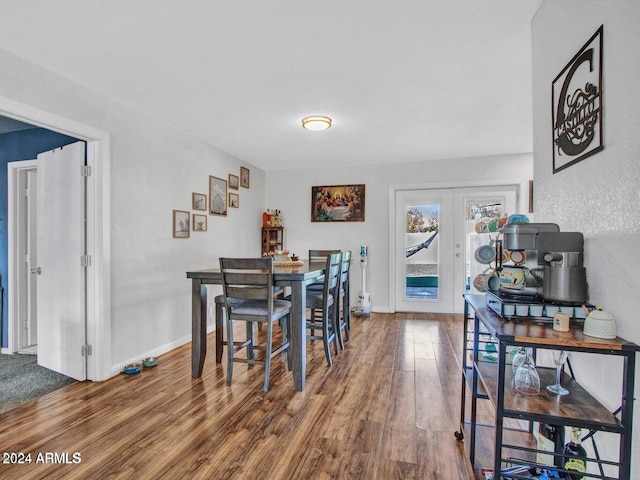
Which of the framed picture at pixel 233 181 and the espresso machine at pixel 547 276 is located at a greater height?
the framed picture at pixel 233 181

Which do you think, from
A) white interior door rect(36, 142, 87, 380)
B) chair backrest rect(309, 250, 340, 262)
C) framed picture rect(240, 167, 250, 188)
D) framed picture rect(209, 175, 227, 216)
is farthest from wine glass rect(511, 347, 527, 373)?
framed picture rect(240, 167, 250, 188)

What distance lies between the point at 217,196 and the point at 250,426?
2.98 m

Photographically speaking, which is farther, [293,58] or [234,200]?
[234,200]

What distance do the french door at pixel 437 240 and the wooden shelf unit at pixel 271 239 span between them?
1.89m

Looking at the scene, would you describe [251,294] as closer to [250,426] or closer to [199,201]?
[250,426]

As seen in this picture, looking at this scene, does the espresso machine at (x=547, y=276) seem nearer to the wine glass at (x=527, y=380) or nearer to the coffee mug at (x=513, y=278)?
the coffee mug at (x=513, y=278)

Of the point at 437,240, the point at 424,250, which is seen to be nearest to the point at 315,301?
the point at 424,250

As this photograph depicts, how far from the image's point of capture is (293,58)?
7.30ft

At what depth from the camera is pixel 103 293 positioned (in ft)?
9.01

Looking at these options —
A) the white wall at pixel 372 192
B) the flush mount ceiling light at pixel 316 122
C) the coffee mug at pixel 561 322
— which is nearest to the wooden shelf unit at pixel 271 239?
the white wall at pixel 372 192

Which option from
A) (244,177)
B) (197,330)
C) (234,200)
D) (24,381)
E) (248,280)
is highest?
(244,177)

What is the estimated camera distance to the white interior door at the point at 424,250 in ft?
16.7

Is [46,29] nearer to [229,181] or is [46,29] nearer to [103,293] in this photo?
[103,293]

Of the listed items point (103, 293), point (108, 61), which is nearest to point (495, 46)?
point (108, 61)
